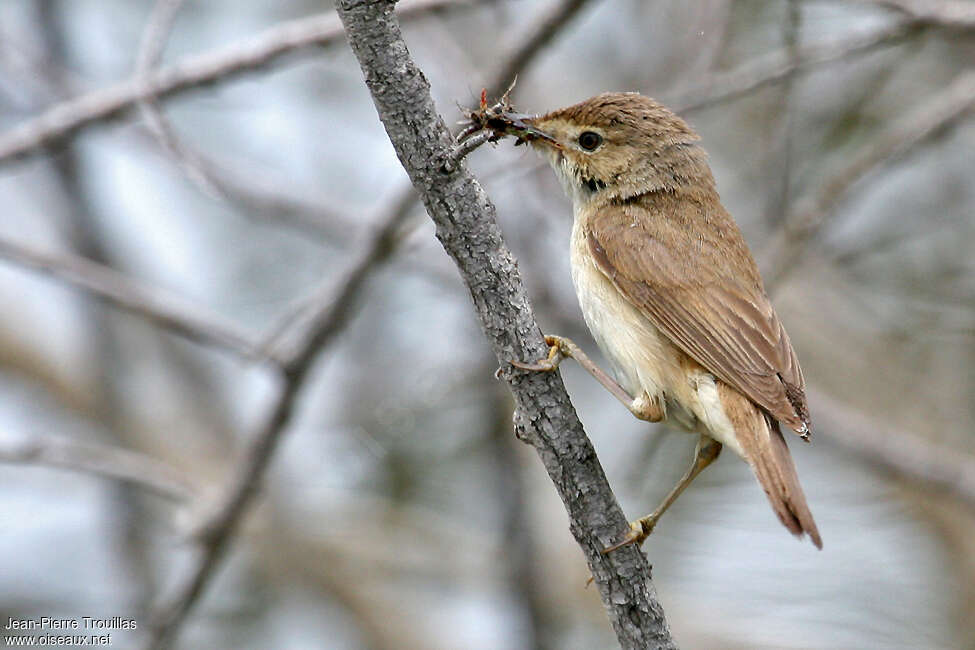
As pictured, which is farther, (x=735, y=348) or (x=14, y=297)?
(x=14, y=297)

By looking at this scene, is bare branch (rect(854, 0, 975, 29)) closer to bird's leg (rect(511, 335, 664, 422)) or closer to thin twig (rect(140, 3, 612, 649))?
thin twig (rect(140, 3, 612, 649))

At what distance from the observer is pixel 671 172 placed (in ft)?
14.2

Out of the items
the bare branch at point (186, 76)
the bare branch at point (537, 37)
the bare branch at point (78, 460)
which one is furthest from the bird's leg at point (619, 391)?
the bare branch at point (78, 460)

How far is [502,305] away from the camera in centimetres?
285

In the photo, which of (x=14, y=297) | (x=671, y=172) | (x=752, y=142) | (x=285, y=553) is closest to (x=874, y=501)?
(x=752, y=142)

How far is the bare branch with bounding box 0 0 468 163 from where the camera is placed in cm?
443

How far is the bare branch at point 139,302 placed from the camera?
4.24m

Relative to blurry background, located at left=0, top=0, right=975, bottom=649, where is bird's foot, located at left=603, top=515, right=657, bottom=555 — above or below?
below

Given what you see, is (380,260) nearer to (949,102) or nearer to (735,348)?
(735,348)

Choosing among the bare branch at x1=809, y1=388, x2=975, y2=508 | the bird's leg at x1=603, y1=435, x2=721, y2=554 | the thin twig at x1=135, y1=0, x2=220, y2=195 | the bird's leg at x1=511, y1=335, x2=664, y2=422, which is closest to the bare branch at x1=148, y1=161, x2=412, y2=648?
the thin twig at x1=135, y1=0, x2=220, y2=195

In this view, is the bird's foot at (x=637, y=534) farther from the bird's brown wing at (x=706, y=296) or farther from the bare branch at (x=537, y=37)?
the bare branch at (x=537, y=37)

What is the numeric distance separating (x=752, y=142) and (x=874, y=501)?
224 centimetres

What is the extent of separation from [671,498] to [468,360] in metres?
2.65

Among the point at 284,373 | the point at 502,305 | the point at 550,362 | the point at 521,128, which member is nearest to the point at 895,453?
the point at 521,128
